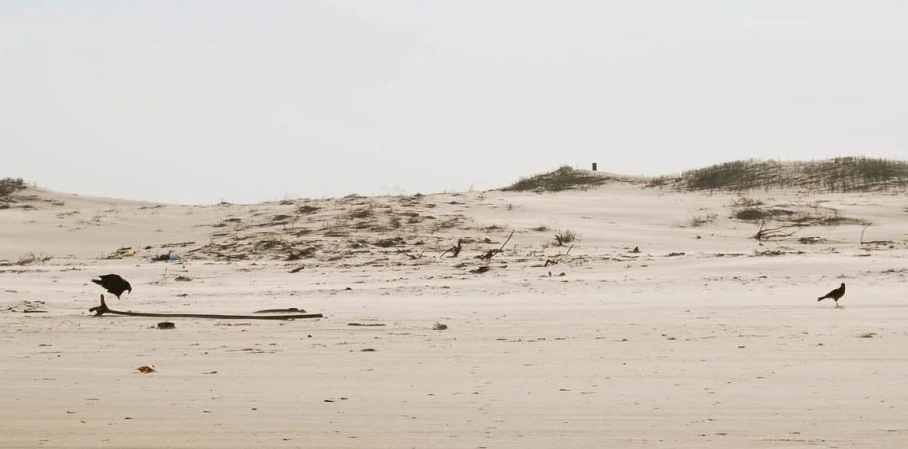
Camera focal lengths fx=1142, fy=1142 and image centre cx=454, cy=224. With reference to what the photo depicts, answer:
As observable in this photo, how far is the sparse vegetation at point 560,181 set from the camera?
21625 mm

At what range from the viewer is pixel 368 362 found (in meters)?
6.44

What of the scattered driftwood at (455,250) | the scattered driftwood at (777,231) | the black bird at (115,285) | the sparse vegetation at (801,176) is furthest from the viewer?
the sparse vegetation at (801,176)

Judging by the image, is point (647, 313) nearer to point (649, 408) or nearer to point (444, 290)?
point (444, 290)

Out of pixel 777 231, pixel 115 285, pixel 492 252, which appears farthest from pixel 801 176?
pixel 115 285

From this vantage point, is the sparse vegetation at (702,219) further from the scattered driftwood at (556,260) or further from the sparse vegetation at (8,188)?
the sparse vegetation at (8,188)

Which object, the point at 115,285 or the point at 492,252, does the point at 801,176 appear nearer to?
the point at 492,252

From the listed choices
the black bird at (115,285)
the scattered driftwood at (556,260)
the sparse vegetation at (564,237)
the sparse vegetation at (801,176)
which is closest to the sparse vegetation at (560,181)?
the sparse vegetation at (801,176)

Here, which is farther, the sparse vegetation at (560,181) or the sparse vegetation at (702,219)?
the sparse vegetation at (560,181)

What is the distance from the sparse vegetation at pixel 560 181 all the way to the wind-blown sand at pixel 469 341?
17.5 ft

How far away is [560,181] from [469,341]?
1498 centimetres

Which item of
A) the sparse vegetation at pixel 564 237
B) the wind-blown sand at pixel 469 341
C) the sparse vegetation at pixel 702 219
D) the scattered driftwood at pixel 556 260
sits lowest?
the wind-blown sand at pixel 469 341

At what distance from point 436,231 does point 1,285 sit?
6220 mm

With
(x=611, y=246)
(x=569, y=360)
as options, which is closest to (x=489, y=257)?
(x=611, y=246)

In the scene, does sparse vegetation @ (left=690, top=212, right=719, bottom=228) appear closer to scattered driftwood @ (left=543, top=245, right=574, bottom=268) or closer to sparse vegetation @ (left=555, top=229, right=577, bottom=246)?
sparse vegetation @ (left=555, top=229, right=577, bottom=246)
